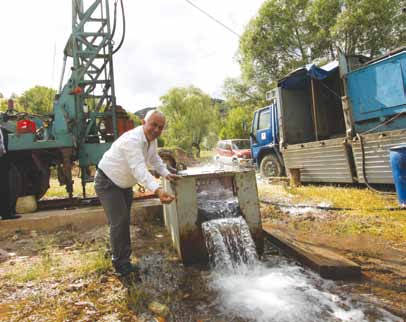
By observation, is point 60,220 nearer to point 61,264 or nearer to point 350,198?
point 61,264

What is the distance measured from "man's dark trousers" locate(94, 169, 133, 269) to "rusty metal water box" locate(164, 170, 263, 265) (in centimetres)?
55

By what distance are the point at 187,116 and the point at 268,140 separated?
103 ft

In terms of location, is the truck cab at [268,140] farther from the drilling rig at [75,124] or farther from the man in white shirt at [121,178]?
the man in white shirt at [121,178]

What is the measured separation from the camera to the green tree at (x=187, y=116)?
39.1 metres

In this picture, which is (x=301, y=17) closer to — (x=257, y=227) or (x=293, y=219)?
(x=293, y=219)

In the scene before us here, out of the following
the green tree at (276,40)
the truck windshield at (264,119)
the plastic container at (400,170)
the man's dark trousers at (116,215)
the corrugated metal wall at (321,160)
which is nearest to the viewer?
the man's dark trousers at (116,215)

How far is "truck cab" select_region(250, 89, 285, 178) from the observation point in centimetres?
941

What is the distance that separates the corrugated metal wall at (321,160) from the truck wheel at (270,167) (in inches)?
31.9

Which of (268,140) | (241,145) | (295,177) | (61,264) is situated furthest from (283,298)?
(241,145)

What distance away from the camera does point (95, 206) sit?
19.0 ft

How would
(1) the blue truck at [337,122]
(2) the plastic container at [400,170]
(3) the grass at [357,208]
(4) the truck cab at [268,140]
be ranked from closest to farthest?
(3) the grass at [357,208]
(2) the plastic container at [400,170]
(1) the blue truck at [337,122]
(4) the truck cab at [268,140]

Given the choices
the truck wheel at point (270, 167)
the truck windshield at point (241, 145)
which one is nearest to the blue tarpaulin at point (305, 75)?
the truck wheel at point (270, 167)

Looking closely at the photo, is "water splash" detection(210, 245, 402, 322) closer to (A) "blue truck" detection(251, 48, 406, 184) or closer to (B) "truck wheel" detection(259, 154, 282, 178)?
(A) "blue truck" detection(251, 48, 406, 184)

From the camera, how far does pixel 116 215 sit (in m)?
3.04
